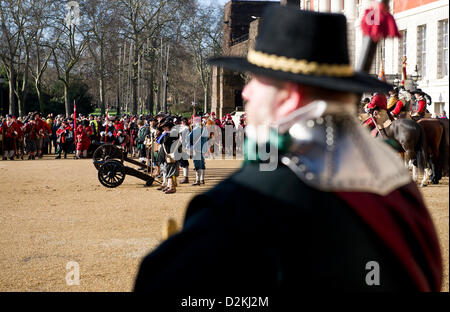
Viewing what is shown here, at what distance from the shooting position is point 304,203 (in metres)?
1.55

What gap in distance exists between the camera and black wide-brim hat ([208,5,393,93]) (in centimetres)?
167

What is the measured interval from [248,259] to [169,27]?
143 feet

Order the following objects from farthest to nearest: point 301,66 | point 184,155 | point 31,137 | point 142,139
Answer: point 31,137 < point 142,139 < point 184,155 < point 301,66

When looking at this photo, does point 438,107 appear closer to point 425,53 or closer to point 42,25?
point 425,53

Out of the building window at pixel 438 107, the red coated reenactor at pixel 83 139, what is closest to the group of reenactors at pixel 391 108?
the building window at pixel 438 107

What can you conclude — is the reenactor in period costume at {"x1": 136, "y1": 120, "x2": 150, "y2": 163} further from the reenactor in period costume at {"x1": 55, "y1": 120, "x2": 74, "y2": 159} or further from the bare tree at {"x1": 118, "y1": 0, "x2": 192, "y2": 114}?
the bare tree at {"x1": 118, "y1": 0, "x2": 192, "y2": 114}

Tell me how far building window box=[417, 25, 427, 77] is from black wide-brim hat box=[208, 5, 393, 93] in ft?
58.5

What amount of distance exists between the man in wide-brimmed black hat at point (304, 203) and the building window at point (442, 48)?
53.5ft

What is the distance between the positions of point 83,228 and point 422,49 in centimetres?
1400

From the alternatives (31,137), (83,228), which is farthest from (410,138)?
(31,137)

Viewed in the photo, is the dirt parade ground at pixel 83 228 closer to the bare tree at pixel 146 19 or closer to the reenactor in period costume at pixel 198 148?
the reenactor in period costume at pixel 198 148

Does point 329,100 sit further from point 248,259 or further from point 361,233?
point 248,259

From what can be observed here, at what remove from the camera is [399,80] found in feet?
58.2

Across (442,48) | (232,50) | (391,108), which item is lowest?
(391,108)
